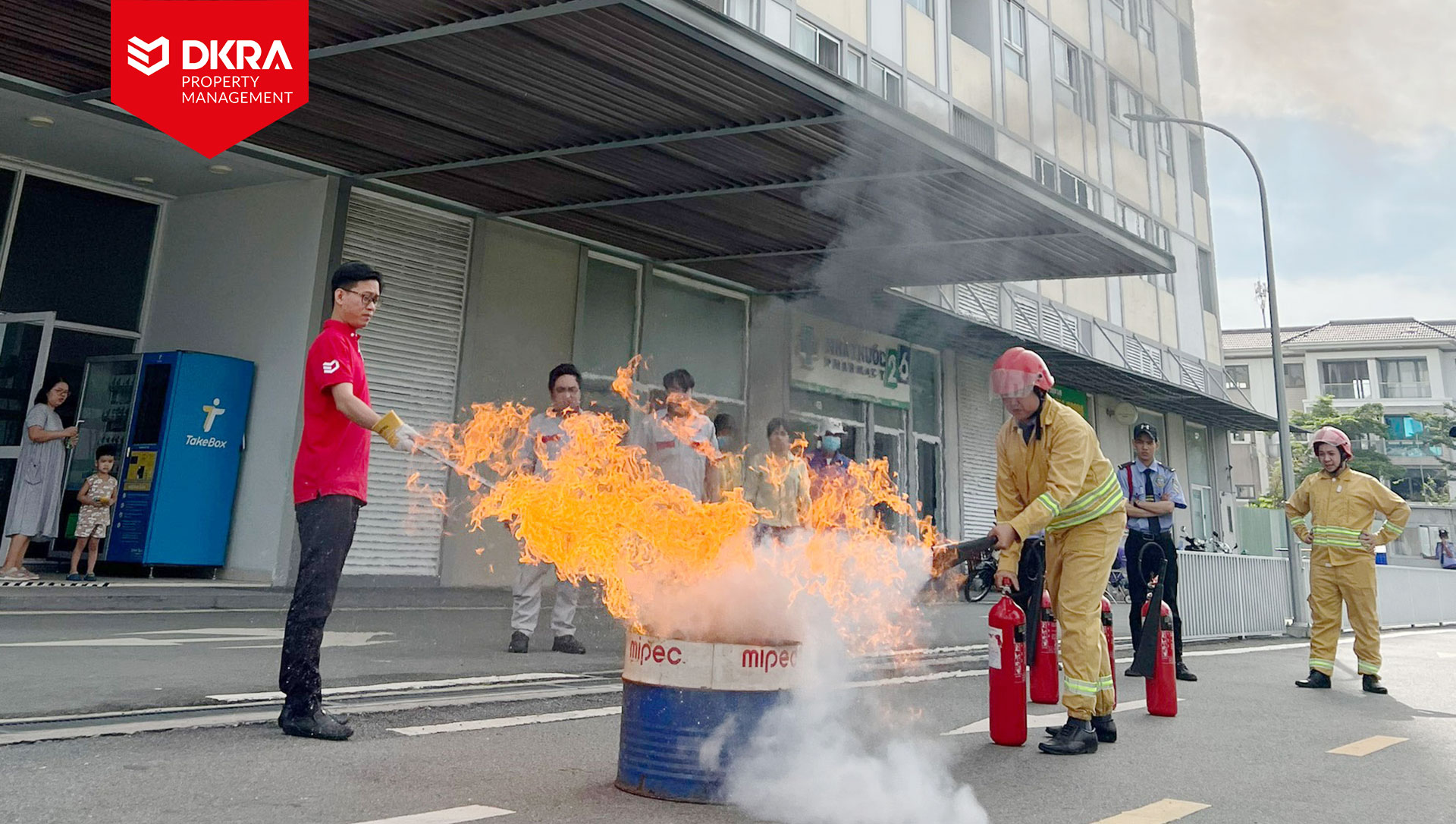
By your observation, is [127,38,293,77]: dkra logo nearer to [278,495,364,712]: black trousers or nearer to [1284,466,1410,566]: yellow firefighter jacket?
[278,495,364,712]: black trousers

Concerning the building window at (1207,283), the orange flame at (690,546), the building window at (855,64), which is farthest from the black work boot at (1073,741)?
the building window at (1207,283)

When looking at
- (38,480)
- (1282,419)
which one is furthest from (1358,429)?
(38,480)

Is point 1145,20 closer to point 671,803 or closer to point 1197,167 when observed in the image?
point 1197,167

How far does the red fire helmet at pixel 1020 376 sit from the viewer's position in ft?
17.7

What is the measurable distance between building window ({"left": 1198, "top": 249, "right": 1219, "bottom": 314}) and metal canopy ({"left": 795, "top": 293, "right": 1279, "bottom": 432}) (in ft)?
13.1

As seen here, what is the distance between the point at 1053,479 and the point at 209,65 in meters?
9.54

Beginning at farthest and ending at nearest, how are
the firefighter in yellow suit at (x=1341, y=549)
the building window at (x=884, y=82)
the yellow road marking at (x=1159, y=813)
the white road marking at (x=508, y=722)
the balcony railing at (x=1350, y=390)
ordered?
the balcony railing at (x=1350, y=390), the building window at (x=884, y=82), the firefighter in yellow suit at (x=1341, y=549), the white road marking at (x=508, y=722), the yellow road marking at (x=1159, y=813)

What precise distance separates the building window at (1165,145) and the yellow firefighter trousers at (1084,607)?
90.3 ft

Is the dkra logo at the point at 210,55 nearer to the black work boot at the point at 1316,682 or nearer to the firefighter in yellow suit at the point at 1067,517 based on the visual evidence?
the firefighter in yellow suit at the point at 1067,517

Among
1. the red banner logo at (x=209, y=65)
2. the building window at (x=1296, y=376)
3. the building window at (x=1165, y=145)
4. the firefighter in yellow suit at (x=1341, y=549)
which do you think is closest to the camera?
the firefighter in yellow suit at (x=1341, y=549)

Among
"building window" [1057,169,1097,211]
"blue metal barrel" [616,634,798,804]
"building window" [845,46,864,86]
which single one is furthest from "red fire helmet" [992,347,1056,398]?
"building window" [1057,169,1097,211]

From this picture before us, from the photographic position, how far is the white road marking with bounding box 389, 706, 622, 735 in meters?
4.74

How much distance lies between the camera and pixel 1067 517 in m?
5.51

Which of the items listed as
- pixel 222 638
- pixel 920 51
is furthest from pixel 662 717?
pixel 920 51
